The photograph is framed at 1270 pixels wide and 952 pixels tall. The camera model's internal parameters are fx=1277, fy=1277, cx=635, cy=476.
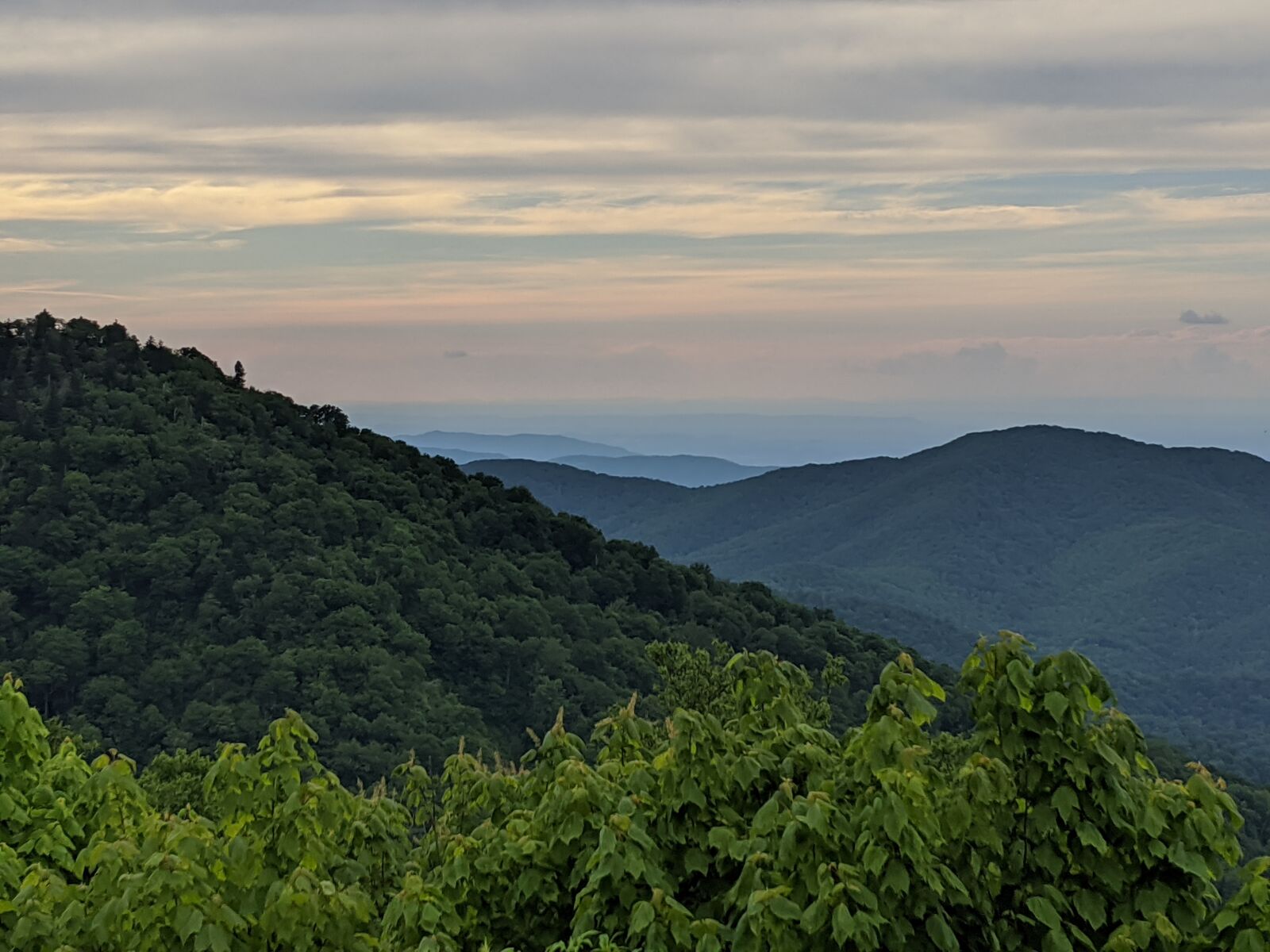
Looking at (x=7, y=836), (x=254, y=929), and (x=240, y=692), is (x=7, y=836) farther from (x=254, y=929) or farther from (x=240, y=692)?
(x=240, y=692)

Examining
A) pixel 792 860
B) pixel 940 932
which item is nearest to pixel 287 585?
pixel 792 860

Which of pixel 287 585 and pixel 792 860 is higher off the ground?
pixel 792 860

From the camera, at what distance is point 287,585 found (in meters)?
102

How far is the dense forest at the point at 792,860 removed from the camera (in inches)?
373

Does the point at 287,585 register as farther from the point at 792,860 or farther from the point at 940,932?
the point at 940,932

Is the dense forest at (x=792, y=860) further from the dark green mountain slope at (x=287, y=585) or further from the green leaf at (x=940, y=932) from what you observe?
the dark green mountain slope at (x=287, y=585)

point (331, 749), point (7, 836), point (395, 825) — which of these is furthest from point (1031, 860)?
point (331, 749)

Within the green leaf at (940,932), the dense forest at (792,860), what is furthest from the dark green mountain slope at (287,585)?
the green leaf at (940,932)

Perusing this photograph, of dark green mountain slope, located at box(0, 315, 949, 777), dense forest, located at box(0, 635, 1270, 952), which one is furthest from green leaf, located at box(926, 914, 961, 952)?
dark green mountain slope, located at box(0, 315, 949, 777)

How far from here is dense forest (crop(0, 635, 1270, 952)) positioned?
9469 millimetres

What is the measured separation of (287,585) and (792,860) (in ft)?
319

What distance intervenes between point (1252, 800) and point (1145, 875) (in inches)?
4598

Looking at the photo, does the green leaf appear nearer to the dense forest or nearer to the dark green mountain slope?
the dense forest

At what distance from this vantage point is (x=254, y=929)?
1051 cm
